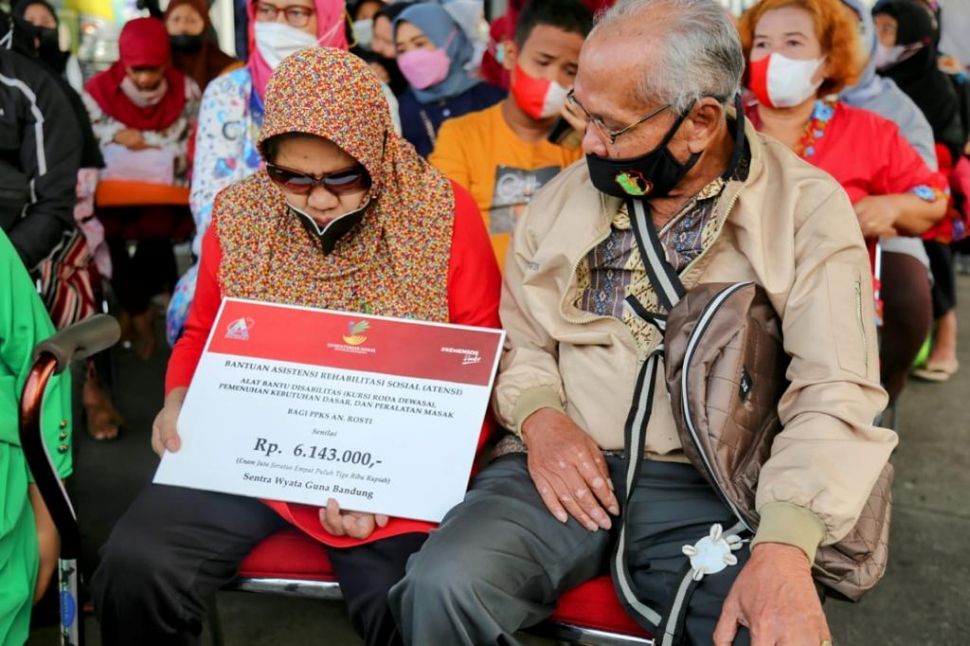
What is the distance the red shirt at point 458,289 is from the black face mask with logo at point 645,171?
40cm

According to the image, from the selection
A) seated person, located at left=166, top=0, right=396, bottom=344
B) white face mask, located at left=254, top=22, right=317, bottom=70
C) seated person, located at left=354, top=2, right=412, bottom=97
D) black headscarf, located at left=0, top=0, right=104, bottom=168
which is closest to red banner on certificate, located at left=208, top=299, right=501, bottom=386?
seated person, located at left=166, top=0, right=396, bottom=344

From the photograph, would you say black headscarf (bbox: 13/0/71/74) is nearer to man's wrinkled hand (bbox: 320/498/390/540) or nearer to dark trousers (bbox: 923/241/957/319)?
man's wrinkled hand (bbox: 320/498/390/540)

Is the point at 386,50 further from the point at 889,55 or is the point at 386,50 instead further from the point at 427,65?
the point at 889,55

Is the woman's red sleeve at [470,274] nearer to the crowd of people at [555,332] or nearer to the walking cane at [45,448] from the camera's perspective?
the crowd of people at [555,332]

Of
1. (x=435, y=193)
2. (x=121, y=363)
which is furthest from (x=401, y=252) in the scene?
(x=121, y=363)

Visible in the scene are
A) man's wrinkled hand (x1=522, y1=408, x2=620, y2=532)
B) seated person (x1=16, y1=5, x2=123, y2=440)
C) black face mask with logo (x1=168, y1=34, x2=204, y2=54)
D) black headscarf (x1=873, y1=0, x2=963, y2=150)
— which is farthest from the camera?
black face mask with logo (x1=168, y1=34, x2=204, y2=54)

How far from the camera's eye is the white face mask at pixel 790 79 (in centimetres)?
322

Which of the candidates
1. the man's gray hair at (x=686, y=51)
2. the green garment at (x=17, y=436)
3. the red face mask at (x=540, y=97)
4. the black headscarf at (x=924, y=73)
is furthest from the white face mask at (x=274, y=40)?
the black headscarf at (x=924, y=73)

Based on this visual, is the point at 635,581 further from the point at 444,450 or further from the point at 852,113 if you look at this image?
the point at 852,113

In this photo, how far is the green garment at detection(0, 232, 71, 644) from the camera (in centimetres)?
223

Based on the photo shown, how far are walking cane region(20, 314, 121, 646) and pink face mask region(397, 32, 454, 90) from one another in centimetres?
297

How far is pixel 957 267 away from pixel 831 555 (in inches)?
287

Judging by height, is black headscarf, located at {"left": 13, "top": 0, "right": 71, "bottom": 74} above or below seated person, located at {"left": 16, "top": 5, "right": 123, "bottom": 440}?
above

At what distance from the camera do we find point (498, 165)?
141 inches
